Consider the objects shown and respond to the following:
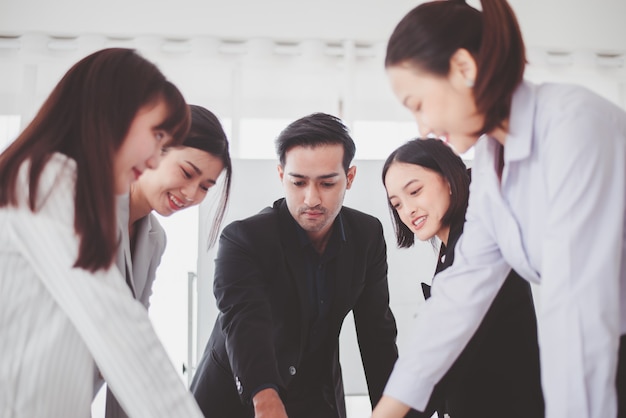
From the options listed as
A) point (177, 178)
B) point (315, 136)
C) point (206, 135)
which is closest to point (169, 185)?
point (177, 178)

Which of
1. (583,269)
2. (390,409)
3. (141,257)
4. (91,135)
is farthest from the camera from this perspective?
(141,257)

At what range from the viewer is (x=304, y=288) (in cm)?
163

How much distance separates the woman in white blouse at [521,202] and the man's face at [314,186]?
575 mm

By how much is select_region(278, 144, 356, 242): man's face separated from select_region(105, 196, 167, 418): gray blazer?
40 centimetres

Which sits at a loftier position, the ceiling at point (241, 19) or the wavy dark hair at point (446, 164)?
the ceiling at point (241, 19)

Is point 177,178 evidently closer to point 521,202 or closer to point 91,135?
point 91,135

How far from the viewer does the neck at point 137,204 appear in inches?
58.3

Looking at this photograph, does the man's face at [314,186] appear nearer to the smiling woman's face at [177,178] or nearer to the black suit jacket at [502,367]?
the smiling woman's face at [177,178]

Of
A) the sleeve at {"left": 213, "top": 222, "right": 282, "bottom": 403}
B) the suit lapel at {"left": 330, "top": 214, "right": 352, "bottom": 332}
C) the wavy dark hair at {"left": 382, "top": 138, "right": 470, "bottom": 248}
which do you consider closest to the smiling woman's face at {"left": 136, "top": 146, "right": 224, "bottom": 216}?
the sleeve at {"left": 213, "top": 222, "right": 282, "bottom": 403}

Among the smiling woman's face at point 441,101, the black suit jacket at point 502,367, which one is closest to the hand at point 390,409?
the black suit jacket at point 502,367

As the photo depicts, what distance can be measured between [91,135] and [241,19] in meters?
2.68

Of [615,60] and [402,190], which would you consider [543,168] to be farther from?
[615,60]

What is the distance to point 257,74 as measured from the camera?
3383mm

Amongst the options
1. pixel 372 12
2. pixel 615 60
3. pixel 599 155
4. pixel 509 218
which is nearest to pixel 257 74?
pixel 372 12
